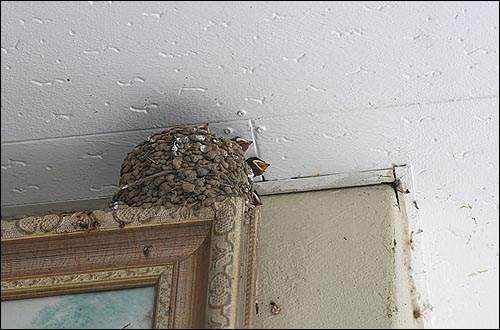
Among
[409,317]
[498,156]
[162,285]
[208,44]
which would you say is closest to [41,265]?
[162,285]

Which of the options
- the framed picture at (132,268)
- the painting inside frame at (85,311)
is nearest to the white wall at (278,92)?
the framed picture at (132,268)

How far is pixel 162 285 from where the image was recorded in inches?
63.0

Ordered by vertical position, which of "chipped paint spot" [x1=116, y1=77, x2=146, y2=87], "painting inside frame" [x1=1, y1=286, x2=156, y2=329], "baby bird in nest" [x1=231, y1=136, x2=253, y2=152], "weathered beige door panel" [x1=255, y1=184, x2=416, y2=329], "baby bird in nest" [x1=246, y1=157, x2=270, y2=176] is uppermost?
"chipped paint spot" [x1=116, y1=77, x2=146, y2=87]

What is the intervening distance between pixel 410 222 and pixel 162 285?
63cm

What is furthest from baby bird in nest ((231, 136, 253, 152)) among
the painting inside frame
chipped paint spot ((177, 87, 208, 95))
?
the painting inside frame

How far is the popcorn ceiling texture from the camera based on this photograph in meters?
1.78

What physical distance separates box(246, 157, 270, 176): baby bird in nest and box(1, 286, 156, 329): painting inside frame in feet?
1.35

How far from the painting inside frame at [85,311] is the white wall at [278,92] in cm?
40

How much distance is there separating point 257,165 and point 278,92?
199 millimetres

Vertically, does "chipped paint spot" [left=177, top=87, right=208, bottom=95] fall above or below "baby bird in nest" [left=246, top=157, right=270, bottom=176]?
above

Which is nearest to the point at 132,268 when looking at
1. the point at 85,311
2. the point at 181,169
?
the point at 85,311

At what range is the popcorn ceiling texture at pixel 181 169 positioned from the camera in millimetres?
1780

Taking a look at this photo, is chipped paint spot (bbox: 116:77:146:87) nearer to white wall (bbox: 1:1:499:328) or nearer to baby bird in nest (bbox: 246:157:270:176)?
white wall (bbox: 1:1:499:328)

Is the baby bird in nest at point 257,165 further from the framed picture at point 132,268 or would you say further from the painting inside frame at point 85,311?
the painting inside frame at point 85,311
